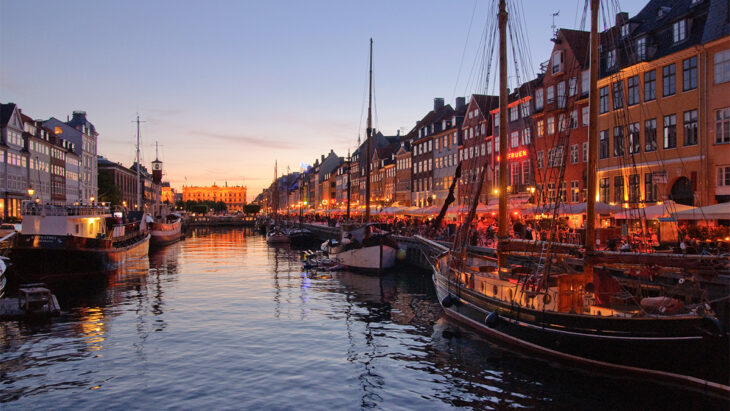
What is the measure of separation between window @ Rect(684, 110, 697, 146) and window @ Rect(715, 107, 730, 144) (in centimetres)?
161

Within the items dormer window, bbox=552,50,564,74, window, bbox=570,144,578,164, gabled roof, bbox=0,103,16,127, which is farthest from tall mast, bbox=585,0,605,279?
gabled roof, bbox=0,103,16,127

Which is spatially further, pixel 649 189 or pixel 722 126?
pixel 649 189

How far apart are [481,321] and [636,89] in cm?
2613

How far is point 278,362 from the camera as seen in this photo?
19.4m

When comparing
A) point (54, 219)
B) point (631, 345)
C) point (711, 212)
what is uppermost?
point (711, 212)

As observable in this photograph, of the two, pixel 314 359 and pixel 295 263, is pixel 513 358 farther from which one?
pixel 295 263

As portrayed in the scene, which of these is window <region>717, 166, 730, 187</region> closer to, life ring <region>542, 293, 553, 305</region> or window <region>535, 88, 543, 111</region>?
life ring <region>542, 293, 553, 305</region>

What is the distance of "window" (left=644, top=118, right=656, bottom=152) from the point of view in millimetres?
37906

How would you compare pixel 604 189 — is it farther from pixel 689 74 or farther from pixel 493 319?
pixel 493 319

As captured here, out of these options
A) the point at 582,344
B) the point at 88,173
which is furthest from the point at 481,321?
the point at 88,173

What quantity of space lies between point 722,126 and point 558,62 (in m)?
21.1

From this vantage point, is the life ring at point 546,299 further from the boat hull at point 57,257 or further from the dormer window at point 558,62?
the dormer window at point 558,62

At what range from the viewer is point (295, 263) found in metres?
55.3

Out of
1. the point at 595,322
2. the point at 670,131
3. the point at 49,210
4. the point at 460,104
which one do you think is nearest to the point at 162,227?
the point at 49,210
